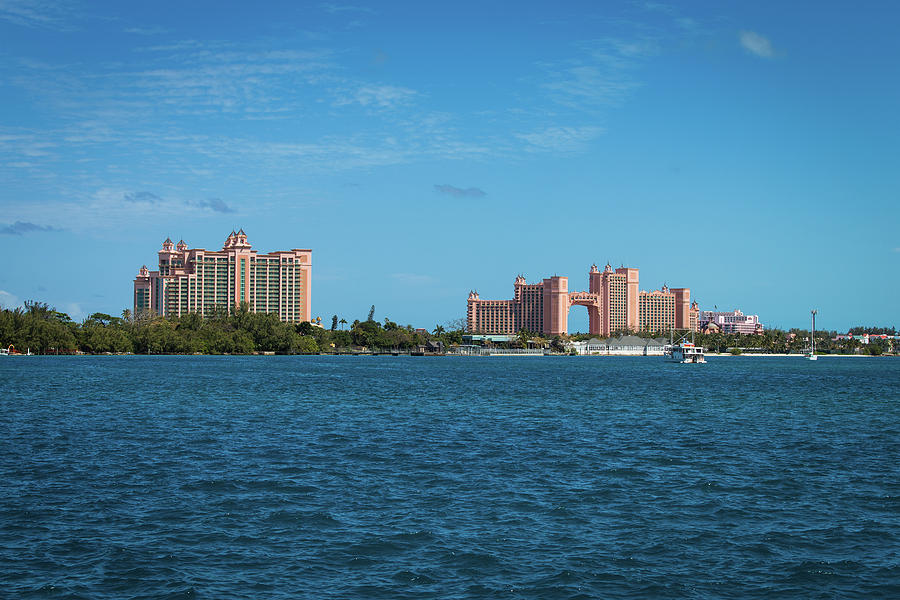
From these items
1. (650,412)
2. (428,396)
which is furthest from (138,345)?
Answer: (650,412)

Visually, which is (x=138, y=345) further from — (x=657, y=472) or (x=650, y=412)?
(x=657, y=472)

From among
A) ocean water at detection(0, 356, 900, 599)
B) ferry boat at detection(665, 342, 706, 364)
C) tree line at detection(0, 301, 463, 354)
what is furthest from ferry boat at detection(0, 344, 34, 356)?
ocean water at detection(0, 356, 900, 599)

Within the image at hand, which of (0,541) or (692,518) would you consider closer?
(0,541)

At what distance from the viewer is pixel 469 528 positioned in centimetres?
1720

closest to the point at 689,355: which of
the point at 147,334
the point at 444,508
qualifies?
the point at 147,334

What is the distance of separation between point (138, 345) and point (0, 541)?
528ft

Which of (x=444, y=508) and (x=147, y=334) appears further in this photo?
(x=147, y=334)

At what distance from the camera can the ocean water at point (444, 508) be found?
45.8ft

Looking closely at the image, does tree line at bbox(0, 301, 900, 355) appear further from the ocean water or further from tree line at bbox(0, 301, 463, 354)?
the ocean water

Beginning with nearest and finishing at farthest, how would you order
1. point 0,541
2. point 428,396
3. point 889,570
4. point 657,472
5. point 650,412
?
point 889,570
point 0,541
point 657,472
point 650,412
point 428,396

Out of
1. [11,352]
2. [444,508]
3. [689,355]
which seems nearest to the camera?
[444,508]

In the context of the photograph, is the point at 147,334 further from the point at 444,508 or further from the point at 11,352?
the point at 444,508

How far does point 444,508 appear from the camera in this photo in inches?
747

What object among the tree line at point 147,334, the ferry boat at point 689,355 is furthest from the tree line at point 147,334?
the ferry boat at point 689,355
